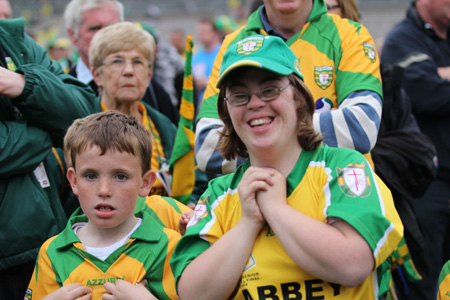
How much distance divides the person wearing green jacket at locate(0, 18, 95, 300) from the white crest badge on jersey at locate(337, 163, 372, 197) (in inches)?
65.0

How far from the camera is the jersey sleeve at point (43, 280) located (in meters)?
2.71

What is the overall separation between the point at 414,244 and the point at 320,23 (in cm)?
159

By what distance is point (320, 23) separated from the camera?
10.4 ft

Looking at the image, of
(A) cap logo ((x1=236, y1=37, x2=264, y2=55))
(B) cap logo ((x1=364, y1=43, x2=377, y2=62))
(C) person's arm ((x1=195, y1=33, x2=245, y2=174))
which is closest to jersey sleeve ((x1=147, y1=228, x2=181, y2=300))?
(C) person's arm ((x1=195, y1=33, x2=245, y2=174))

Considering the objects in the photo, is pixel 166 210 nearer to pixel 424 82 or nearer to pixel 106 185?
pixel 106 185

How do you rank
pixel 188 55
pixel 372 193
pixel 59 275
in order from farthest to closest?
1. pixel 188 55
2. pixel 59 275
3. pixel 372 193

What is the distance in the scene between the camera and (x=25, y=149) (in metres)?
3.13

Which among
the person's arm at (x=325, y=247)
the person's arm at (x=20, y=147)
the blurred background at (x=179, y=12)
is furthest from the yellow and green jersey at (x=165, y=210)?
the blurred background at (x=179, y=12)

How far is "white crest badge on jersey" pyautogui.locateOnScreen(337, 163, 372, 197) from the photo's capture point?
2.22m

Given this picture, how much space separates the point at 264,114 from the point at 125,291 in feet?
3.09

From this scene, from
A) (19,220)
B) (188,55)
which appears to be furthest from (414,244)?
(19,220)

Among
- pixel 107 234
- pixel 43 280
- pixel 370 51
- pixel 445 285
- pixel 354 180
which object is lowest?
pixel 445 285

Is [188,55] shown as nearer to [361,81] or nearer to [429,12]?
[361,81]

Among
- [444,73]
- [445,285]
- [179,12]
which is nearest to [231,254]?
[445,285]
